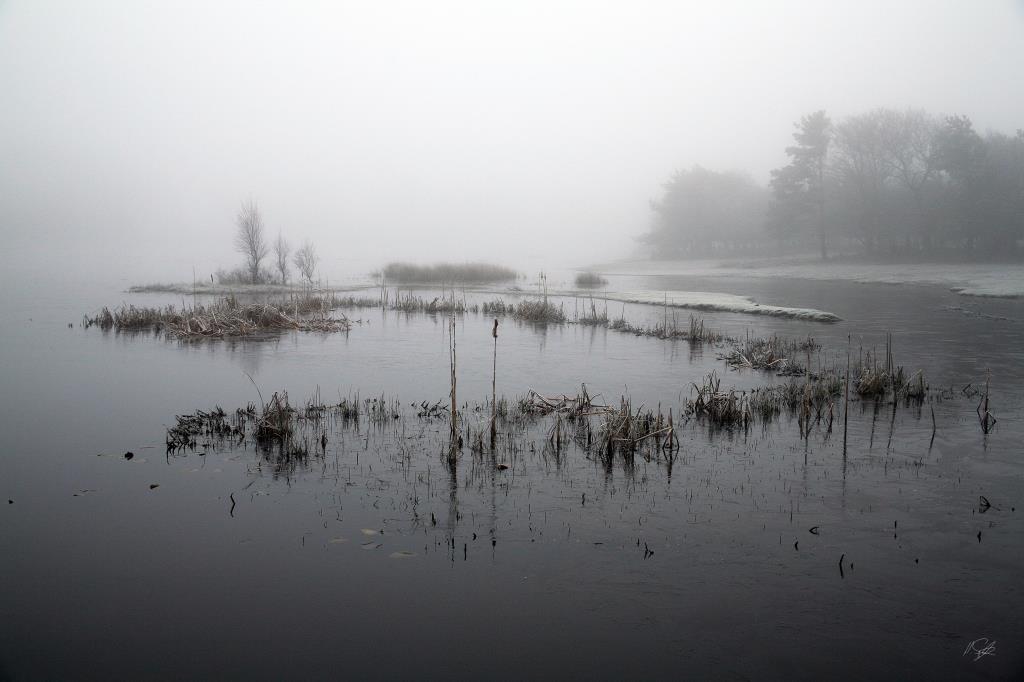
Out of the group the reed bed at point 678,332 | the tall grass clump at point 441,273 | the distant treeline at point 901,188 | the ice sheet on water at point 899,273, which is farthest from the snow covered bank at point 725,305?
the distant treeline at point 901,188

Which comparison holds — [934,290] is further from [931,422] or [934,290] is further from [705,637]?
[705,637]

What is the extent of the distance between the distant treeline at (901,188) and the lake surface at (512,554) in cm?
5181

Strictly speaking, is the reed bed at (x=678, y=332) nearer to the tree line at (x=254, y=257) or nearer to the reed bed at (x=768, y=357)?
the reed bed at (x=768, y=357)

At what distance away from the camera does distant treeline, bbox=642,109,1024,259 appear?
52.0m

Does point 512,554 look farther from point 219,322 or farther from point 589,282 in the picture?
point 589,282

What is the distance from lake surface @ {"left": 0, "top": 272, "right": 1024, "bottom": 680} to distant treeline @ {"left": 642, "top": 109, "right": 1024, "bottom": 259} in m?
51.8

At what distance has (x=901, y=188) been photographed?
6322cm

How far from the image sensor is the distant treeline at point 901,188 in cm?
5200

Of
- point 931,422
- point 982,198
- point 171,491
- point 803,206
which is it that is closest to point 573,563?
point 171,491

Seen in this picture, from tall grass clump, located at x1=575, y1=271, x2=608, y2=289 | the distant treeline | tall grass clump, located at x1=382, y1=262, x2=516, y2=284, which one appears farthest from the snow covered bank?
the distant treeline

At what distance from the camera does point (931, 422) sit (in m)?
10.1

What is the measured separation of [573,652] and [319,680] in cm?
166

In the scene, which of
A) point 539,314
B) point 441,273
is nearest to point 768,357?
point 539,314

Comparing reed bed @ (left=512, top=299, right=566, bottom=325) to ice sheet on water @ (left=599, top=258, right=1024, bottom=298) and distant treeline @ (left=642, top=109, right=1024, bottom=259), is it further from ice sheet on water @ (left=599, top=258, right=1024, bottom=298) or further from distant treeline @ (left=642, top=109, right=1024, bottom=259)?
distant treeline @ (left=642, top=109, right=1024, bottom=259)
